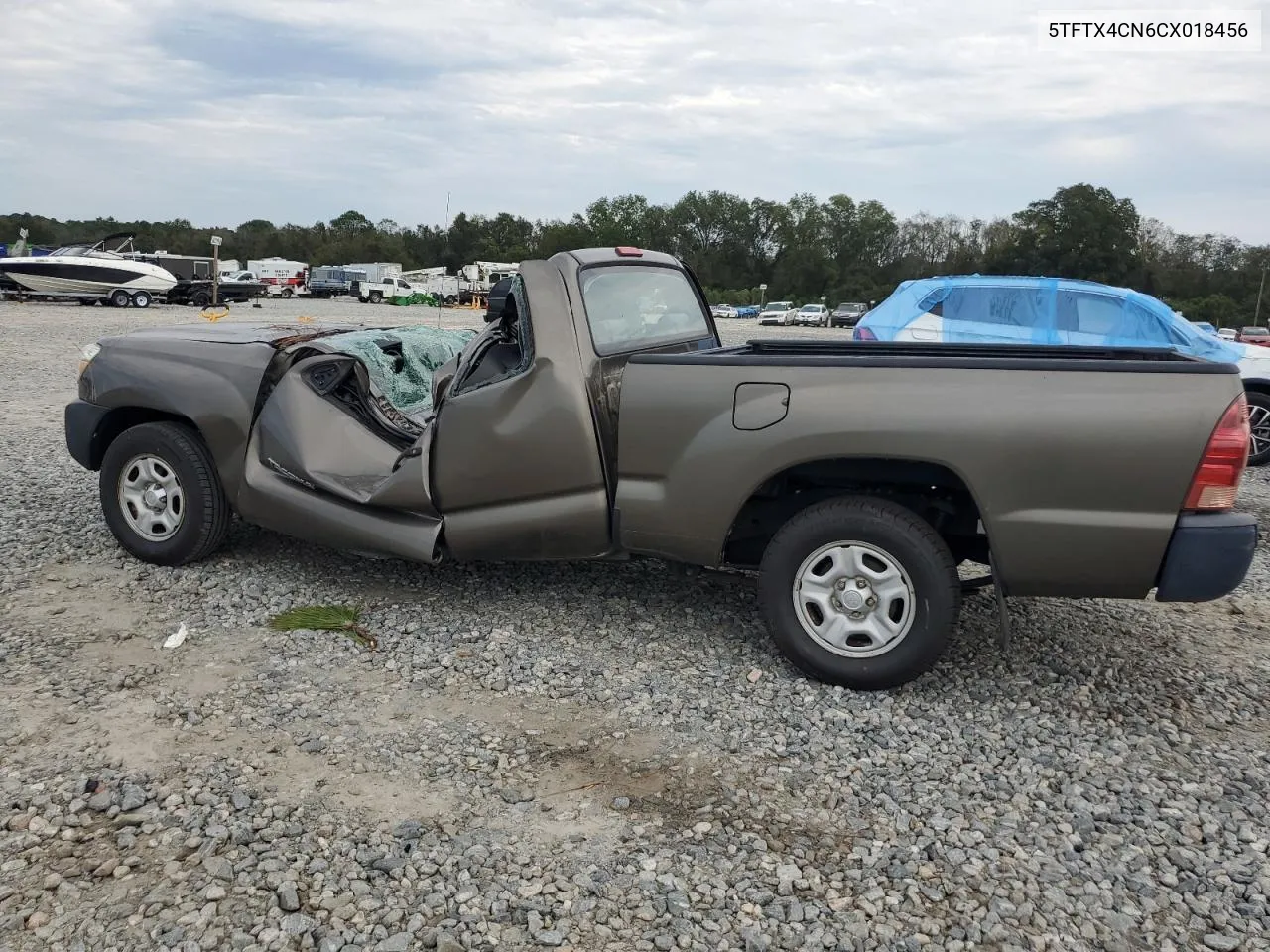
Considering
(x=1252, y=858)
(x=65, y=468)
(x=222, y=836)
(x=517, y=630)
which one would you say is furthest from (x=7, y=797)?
(x=65, y=468)

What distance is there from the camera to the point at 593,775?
331 centimetres

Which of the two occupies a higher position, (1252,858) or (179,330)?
(179,330)

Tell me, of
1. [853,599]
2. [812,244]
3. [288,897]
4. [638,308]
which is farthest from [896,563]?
[812,244]

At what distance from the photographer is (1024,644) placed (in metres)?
4.55

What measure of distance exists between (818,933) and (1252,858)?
4.50 feet

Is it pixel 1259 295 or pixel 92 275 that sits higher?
pixel 1259 295

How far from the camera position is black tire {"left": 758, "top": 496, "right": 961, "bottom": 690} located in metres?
3.71

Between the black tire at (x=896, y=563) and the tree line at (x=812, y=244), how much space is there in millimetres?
60471

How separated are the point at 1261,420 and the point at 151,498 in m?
9.92

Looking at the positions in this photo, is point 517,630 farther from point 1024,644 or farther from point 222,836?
point 1024,644

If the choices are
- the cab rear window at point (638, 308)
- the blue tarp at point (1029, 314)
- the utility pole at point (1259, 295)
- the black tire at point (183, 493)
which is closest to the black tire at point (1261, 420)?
the blue tarp at point (1029, 314)

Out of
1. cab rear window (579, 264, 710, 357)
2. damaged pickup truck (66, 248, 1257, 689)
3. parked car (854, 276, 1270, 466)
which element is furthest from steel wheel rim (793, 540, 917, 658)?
parked car (854, 276, 1270, 466)

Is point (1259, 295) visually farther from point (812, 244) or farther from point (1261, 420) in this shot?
point (1261, 420)

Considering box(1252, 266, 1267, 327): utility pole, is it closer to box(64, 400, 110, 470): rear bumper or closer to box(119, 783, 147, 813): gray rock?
box(64, 400, 110, 470): rear bumper
